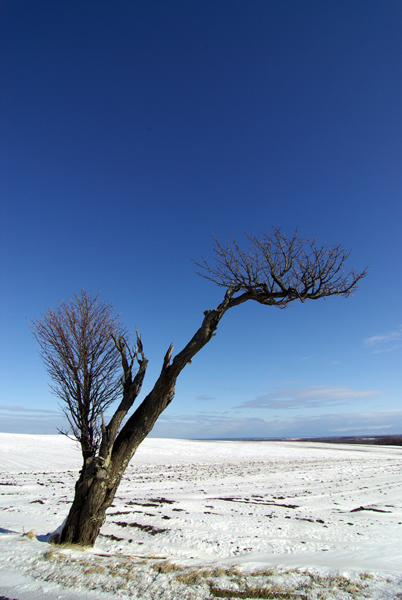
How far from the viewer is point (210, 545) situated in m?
6.92

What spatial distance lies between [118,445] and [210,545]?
299cm

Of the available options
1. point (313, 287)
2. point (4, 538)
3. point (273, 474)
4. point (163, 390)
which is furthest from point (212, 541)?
point (273, 474)

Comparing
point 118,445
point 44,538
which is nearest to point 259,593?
point 118,445

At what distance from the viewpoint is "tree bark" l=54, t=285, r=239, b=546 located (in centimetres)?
611

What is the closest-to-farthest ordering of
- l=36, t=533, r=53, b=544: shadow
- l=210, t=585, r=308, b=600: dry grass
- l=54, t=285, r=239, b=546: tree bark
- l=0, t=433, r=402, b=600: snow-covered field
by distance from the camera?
l=210, t=585, r=308, b=600: dry grass, l=0, t=433, r=402, b=600: snow-covered field, l=54, t=285, r=239, b=546: tree bark, l=36, t=533, r=53, b=544: shadow

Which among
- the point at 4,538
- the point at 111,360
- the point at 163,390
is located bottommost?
the point at 4,538

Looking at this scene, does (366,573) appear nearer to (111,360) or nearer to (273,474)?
(111,360)

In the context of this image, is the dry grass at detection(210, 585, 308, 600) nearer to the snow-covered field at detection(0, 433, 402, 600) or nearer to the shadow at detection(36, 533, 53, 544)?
the snow-covered field at detection(0, 433, 402, 600)

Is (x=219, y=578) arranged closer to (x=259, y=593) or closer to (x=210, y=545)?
(x=259, y=593)

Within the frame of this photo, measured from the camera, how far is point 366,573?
496 centimetres

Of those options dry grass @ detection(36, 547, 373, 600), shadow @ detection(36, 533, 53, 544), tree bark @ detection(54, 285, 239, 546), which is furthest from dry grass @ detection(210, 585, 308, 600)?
shadow @ detection(36, 533, 53, 544)

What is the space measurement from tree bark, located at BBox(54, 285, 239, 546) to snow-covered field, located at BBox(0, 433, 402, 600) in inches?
18.3

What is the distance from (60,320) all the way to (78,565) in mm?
6132

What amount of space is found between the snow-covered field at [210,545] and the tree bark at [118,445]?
0.46 metres
